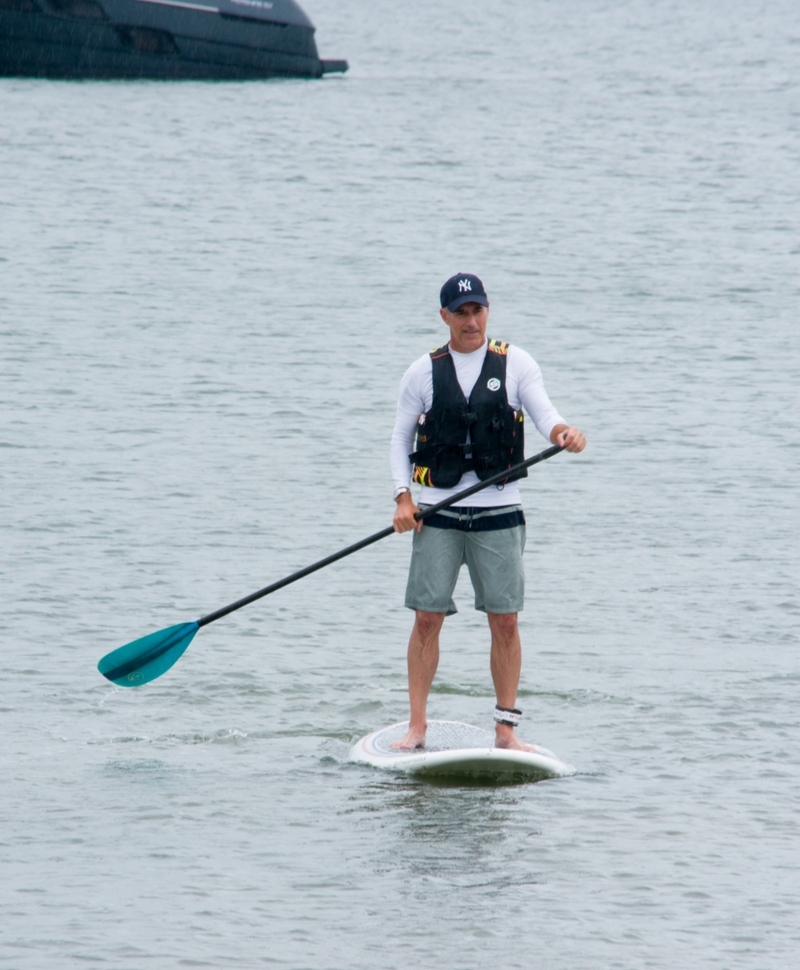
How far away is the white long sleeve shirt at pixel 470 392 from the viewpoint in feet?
20.7

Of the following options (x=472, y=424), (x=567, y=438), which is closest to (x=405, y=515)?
(x=472, y=424)

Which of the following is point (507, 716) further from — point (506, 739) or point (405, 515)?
point (405, 515)

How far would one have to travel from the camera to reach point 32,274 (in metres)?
20.5

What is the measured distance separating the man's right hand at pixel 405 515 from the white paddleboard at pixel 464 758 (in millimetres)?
962

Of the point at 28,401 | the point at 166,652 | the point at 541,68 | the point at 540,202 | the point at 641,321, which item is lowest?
the point at 166,652

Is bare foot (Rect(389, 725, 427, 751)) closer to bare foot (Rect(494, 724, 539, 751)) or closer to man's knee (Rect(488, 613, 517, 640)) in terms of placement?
bare foot (Rect(494, 724, 539, 751))

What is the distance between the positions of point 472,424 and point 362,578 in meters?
3.73

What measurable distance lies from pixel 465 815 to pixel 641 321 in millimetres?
12819

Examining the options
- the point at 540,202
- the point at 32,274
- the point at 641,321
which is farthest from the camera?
the point at 540,202

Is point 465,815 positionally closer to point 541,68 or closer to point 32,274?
point 32,274

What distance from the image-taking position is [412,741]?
6.71 metres

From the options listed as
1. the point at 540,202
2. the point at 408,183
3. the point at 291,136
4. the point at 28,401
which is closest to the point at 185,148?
the point at 291,136

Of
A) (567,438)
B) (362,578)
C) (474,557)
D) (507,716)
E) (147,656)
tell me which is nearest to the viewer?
(567,438)

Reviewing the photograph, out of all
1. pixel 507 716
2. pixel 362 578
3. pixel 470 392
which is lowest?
pixel 507 716
